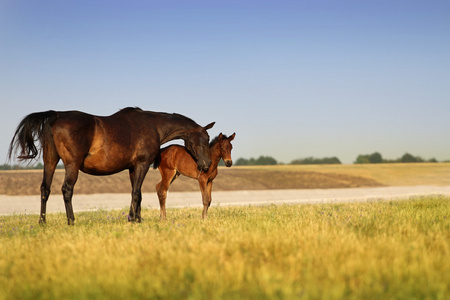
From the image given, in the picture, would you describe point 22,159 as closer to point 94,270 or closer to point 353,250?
point 94,270

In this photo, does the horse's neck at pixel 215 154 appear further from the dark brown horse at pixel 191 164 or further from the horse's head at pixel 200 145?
the horse's head at pixel 200 145

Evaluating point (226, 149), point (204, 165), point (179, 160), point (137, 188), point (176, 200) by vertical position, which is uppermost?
point (226, 149)

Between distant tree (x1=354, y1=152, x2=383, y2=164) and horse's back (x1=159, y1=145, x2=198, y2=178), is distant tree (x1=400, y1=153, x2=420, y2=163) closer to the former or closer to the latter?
distant tree (x1=354, y1=152, x2=383, y2=164)

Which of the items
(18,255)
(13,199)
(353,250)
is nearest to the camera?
(353,250)

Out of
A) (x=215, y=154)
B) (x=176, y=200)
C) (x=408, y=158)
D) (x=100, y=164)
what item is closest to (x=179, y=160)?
(x=215, y=154)

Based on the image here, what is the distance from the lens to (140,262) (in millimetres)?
5781

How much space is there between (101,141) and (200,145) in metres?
2.74

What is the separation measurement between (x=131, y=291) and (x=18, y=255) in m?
3.09

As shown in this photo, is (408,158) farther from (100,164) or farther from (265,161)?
(100,164)

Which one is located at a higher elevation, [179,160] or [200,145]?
[200,145]

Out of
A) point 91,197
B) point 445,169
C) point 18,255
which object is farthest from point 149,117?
point 445,169

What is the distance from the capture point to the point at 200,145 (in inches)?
459

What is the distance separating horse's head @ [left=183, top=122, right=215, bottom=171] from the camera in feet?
38.1

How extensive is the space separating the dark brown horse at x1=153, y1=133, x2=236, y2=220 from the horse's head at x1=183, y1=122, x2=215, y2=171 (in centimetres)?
40
